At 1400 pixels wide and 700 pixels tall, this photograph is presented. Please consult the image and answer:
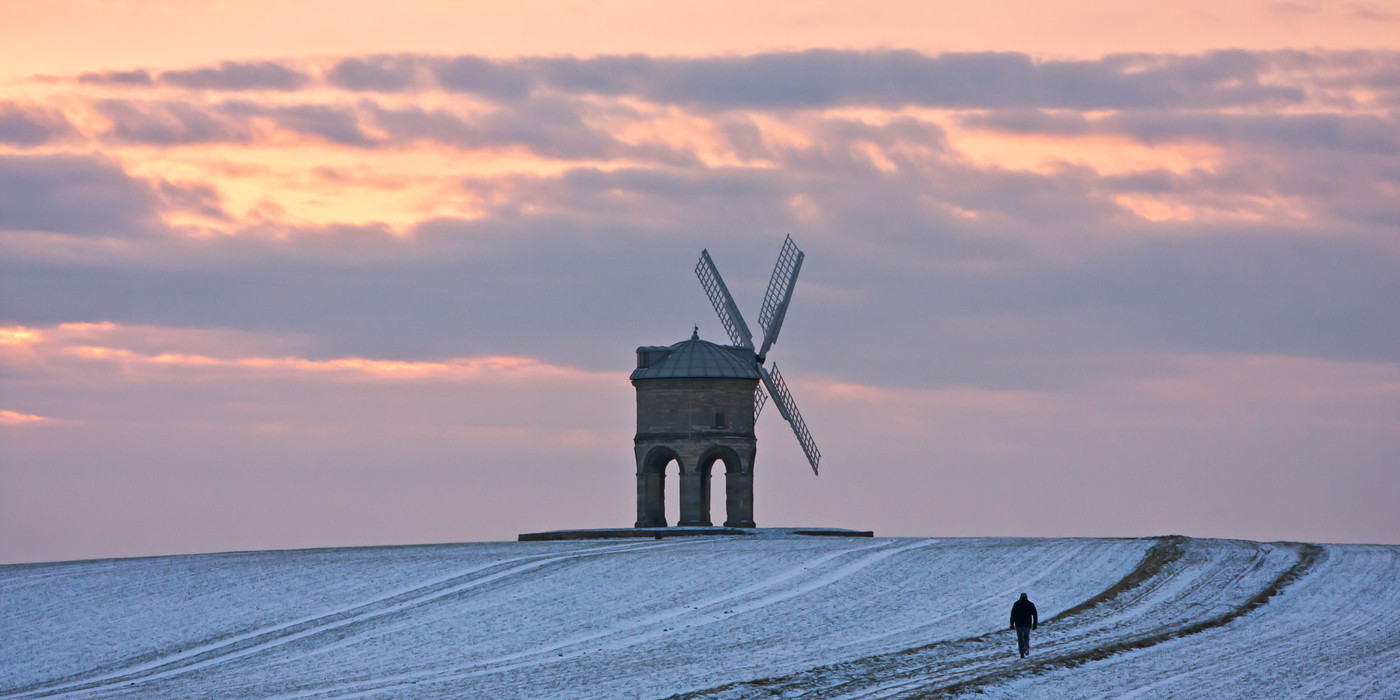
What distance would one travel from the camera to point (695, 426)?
76062mm

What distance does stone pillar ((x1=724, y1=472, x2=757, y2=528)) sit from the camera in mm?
77062

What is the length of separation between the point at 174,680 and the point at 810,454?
40.6 meters

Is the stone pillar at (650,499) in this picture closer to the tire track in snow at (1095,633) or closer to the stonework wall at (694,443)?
the stonework wall at (694,443)

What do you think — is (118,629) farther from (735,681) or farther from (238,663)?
(735,681)

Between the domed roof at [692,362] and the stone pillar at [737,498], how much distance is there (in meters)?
4.06

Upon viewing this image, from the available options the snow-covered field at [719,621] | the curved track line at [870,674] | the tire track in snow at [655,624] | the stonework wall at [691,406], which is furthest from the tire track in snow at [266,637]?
the curved track line at [870,674]

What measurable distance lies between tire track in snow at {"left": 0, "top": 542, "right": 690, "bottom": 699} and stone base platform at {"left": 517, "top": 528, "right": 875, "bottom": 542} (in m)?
10.5

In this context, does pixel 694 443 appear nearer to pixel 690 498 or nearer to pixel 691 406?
pixel 691 406

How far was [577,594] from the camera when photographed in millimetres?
56375

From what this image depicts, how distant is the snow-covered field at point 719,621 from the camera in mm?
41375

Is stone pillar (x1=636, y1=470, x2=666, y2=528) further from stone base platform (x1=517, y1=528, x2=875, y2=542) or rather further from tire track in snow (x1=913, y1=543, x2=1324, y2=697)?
tire track in snow (x1=913, y1=543, x2=1324, y2=697)

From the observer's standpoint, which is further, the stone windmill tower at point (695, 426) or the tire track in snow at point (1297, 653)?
the stone windmill tower at point (695, 426)

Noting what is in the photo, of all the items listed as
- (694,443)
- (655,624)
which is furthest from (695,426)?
(655,624)

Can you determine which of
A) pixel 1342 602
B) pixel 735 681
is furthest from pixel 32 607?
pixel 1342 602
